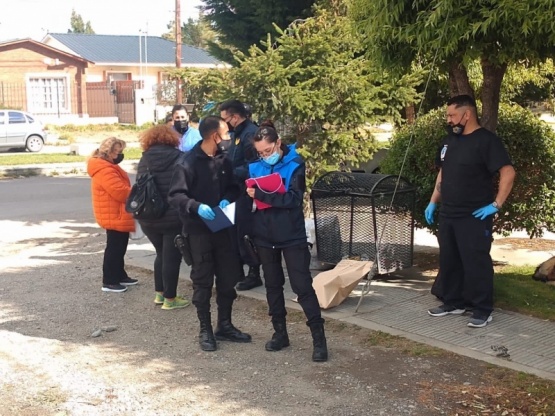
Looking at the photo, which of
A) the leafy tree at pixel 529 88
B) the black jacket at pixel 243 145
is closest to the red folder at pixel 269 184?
the black jacket at pixel 243 145

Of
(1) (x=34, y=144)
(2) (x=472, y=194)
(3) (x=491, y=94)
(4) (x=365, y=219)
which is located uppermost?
(3) (x=491, y=94)

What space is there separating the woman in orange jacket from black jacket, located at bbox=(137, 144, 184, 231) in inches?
29.4

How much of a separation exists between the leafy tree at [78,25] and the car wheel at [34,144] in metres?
76.1

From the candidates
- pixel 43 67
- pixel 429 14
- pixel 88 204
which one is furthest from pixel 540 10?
pixel 43 67

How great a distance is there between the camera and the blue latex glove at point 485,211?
18.7 ft

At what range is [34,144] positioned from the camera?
84.2ft

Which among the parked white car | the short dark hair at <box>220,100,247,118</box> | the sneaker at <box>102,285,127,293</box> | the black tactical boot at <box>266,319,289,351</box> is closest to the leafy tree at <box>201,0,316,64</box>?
the short dark hair at <box>220,100,247,118</box>

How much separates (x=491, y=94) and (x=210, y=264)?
9.93 ft

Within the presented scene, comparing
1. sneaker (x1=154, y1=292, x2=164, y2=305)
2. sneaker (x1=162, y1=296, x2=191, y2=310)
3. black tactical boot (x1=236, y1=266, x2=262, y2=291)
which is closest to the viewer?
sneaker (x1=162, y1=296, x2=191, y2=310)

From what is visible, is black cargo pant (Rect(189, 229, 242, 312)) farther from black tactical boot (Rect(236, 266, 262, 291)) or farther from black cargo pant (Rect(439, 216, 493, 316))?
black cargo pant (Rect(439, 216, 493, 316))

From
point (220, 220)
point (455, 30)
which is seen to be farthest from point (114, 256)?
point (455, 30)

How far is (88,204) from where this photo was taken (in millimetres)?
13820

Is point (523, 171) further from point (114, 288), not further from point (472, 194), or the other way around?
point (114, 288)

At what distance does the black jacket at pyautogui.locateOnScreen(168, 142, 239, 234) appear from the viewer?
17.4ft
